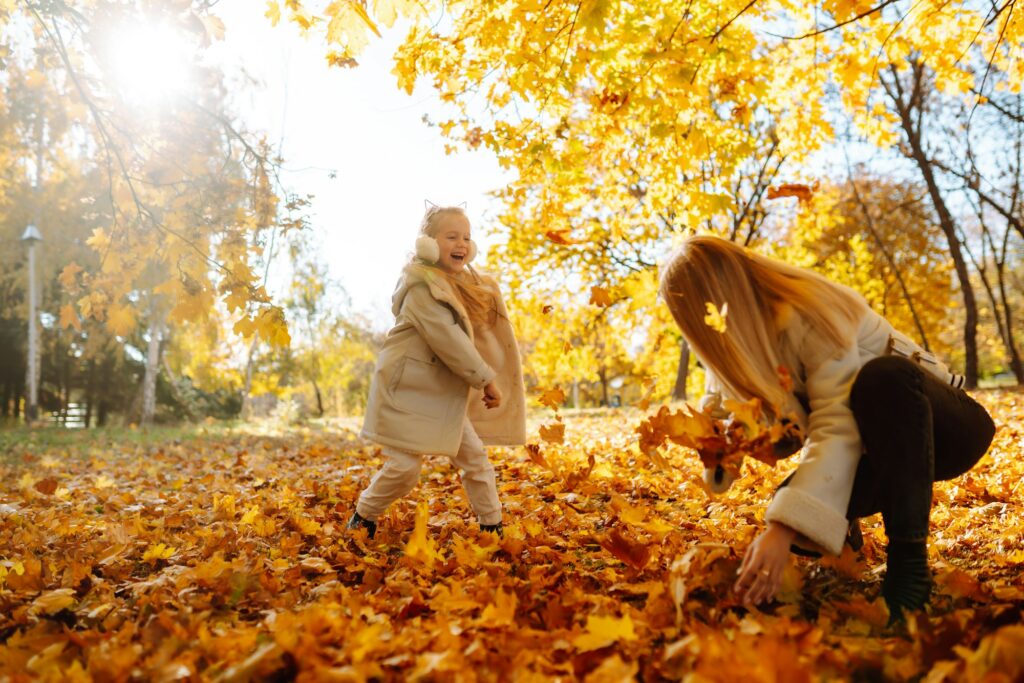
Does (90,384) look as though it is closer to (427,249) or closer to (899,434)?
(427,249)

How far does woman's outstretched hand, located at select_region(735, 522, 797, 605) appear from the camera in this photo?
5.68ft

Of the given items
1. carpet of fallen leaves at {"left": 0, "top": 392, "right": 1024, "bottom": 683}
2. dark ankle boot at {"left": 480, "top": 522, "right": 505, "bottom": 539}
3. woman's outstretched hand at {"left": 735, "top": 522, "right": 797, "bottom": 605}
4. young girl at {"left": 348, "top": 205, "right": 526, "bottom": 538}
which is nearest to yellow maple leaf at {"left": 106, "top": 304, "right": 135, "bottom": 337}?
carpet of fallen leaves at {"left": 0, "top": 392, "right": 1024, "bottom": 683}

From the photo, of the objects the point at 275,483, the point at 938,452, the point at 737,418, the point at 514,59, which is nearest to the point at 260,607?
the point at 737,418

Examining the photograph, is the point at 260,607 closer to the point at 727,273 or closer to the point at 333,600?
the point at 333,600

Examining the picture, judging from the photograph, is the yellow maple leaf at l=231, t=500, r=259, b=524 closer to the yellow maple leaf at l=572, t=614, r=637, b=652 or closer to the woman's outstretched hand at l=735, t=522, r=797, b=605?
the yellow maple leaf at l=572, t=614, r=637, b=652

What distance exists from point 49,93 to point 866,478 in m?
19.4

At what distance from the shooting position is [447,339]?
298 centimetres

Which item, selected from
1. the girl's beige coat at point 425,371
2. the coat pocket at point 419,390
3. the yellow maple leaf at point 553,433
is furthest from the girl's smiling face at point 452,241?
the yellow maple leaf at point 553,433

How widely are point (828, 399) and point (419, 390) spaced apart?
1736 mm

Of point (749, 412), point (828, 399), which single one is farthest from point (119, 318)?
point (828, 399)

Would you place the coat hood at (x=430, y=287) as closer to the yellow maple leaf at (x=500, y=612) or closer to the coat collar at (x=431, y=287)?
the coat collar at (x=431, y=287)

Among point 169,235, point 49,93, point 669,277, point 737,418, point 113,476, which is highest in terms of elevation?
point 49,93

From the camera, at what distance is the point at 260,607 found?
225 cm

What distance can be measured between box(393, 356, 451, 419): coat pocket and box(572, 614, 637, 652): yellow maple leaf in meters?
1.52
